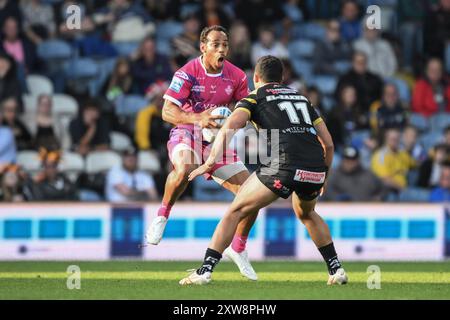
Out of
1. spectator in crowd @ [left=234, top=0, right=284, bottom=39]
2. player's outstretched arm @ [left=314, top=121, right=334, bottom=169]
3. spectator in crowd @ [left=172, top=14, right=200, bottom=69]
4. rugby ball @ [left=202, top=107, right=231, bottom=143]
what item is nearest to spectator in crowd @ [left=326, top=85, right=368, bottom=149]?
spectator in crowd @ [left=234, top=0, right=284, bottom=39]

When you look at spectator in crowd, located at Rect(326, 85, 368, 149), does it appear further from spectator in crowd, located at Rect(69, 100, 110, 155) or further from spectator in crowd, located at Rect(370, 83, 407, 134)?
spectator in crowd, located at Rect(69, 100, 110, 155)

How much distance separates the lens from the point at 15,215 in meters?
16.2

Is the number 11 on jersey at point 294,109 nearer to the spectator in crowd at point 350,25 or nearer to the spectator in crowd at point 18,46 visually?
the spectator in crowd at point 18,46

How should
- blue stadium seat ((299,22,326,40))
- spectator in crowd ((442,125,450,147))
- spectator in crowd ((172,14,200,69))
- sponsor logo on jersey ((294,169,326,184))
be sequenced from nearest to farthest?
sponsor logo on jersey ((294,169,326,184)) < spectator in crowd ((442,125,450,147)) < spectator in crowd ((172,14,200,69)) < blue stadium seat ((299,22,326,40))

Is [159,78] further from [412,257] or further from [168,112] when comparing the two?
[168,112]

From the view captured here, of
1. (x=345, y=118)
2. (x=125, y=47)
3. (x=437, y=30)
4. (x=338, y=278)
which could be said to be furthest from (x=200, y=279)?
(x=437, y=30)

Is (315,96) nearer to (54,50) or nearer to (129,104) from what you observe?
(129,104)

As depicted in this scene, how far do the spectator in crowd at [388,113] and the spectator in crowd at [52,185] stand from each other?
512 cm

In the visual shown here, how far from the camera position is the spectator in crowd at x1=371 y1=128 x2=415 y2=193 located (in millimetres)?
18578

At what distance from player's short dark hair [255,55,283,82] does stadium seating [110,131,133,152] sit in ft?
26.6

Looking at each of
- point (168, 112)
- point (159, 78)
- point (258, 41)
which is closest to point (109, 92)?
point (159, 78)

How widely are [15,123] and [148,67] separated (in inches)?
91.5

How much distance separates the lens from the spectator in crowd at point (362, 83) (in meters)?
19.7

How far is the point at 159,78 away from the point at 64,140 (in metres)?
1.84
